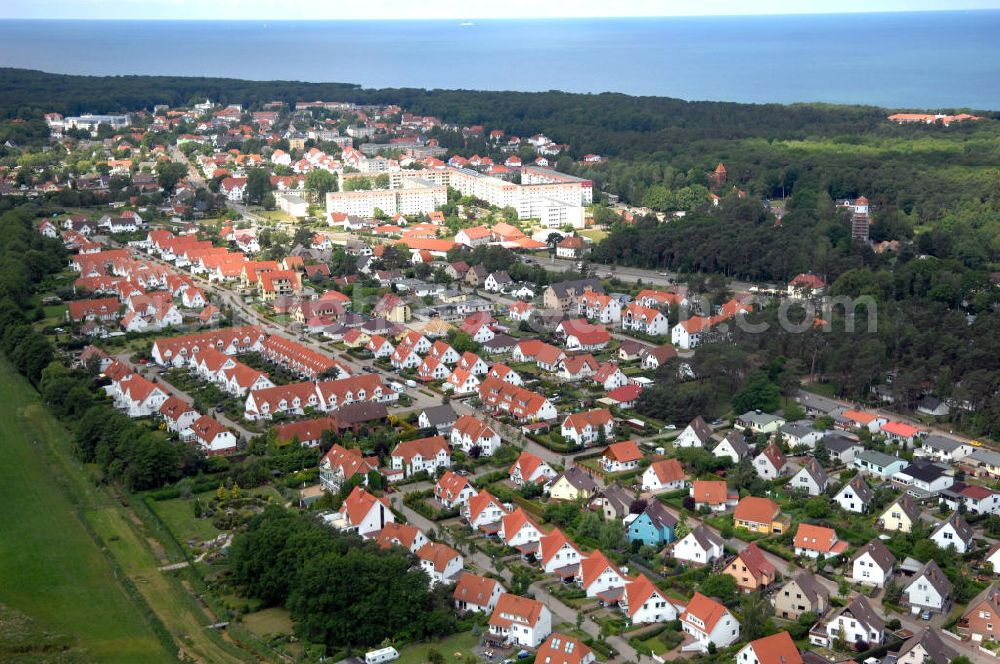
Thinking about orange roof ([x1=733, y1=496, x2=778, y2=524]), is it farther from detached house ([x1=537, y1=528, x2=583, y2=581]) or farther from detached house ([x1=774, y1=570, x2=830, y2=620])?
detached house ([x1=537, y1=528, x2=583, y2=581])

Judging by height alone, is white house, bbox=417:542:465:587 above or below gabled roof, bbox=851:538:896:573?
below

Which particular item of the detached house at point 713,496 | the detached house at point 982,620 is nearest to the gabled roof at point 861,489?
the detached house at point 713,496

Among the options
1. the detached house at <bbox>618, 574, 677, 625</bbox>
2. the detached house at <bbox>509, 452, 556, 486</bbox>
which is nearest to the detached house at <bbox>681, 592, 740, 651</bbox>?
the detached house at <bbox>618, 574, 677, 625</bbox>

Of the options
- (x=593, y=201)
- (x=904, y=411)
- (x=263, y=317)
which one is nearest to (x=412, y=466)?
(x=904, y=411)

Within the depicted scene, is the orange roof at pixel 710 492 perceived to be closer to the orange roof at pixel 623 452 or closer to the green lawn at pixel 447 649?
the orange roof at pixel 623 452

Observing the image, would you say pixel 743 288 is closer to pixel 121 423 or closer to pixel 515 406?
pixel 515 406

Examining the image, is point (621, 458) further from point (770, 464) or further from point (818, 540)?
point (818, 540)
